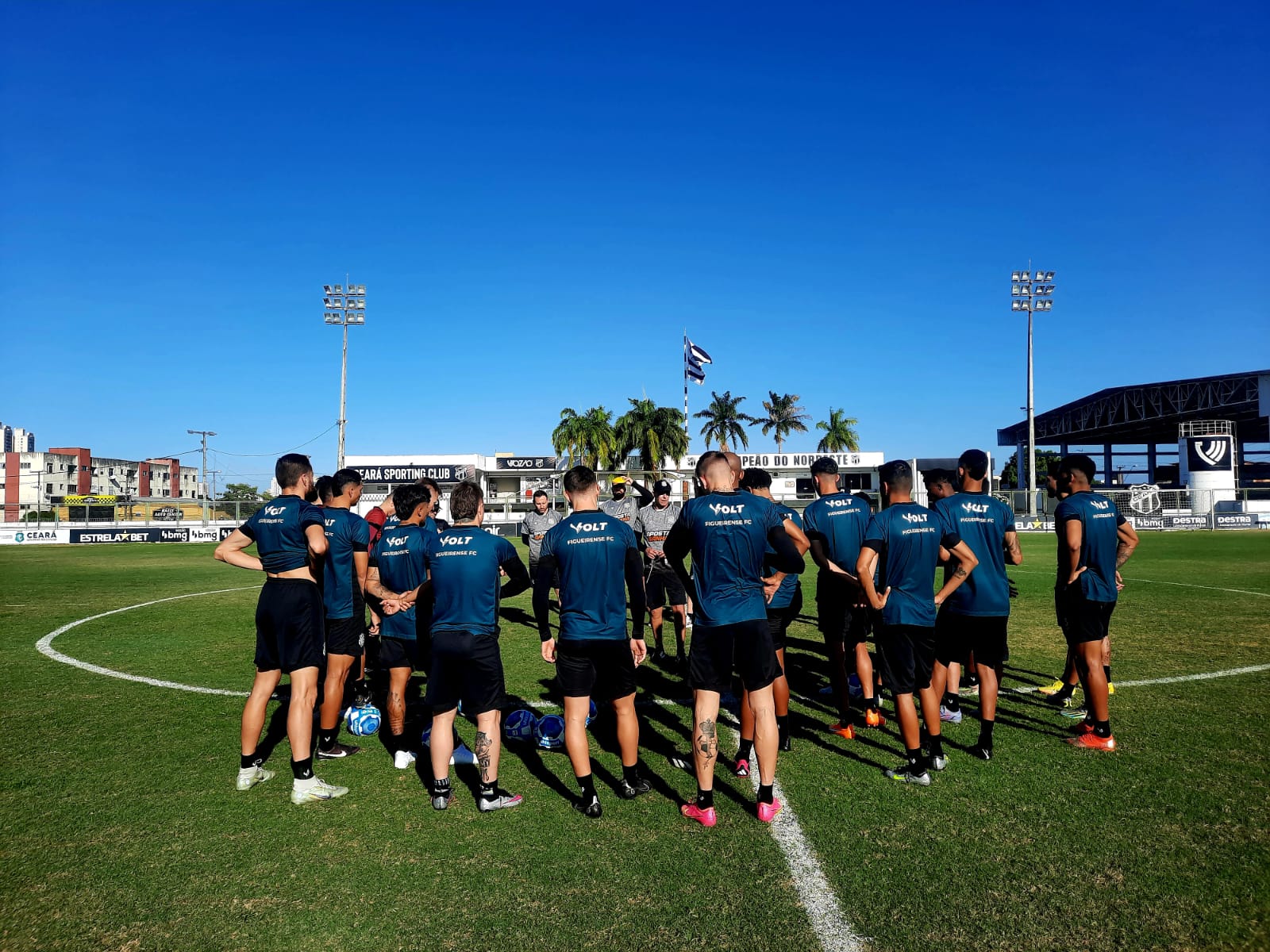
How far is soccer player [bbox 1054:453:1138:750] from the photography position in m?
5.99

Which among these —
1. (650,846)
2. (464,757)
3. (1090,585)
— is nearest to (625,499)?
(464,757)

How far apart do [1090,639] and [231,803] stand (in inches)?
265

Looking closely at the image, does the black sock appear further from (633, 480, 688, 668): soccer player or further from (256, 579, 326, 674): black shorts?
(256, 579, 326, 674): black shorts

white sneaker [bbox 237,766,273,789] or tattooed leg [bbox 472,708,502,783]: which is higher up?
tattooed leg [bbox 472,708,502,783]

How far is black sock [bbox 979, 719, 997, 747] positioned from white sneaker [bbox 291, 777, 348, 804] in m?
4.85

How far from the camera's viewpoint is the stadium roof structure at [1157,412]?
5669 centimetres

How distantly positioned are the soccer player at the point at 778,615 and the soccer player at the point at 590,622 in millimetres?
888

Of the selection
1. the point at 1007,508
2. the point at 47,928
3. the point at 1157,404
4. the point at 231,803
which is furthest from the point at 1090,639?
the point at 1157,404

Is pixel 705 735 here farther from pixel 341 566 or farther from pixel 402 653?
pixel 341 566

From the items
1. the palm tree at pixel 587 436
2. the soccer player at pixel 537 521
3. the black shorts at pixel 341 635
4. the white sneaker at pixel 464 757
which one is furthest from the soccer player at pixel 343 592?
the palm tree at pixel 587 436

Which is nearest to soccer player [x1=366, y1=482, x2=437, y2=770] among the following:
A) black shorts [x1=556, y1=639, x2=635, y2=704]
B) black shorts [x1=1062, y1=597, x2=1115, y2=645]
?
black shorts [x1=556, y1=639, x2=635, y2=704]

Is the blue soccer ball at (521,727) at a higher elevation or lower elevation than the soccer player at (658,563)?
lower

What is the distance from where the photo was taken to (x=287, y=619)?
17.1 ft

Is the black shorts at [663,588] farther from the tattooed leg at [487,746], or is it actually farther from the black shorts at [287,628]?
the black shorts at [287,628]
